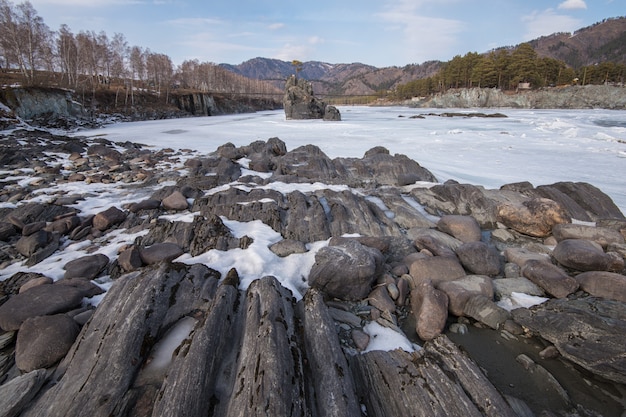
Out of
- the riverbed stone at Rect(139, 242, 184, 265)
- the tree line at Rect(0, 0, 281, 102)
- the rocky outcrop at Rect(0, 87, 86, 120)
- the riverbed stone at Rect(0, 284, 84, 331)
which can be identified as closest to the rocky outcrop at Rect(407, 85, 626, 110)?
the tree line at Rect(0, 0, 281, 102)

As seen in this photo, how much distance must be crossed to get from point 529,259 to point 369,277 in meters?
3.49

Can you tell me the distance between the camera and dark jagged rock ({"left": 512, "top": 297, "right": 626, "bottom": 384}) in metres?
3.41

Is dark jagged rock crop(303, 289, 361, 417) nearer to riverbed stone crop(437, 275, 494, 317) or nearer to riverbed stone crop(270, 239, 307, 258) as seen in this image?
riverbed stone crop(270, 239, 307, 258)

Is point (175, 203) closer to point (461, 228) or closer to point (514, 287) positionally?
point (461, 228)

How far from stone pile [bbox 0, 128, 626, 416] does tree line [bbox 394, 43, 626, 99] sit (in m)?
96.3

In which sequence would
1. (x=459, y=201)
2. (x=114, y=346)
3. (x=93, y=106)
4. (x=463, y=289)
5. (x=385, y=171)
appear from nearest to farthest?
(x=114, y=346) → (x=463, y=289) → (x=459, y=201) → (x=385, y=171) → (x=93, y=106)

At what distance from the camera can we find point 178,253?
221 inches

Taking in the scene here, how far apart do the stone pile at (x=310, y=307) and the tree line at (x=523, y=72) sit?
9629 centimetres

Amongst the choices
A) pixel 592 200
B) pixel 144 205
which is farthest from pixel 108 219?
pixel 592 200

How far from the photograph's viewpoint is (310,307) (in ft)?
12.8

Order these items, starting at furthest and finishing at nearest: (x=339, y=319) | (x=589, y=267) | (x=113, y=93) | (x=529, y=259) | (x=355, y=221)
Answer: (x=113, y=93) < (x=355, y=221) < (x=529, y=259) < (x=589, y=267) < (x=339, y=319)

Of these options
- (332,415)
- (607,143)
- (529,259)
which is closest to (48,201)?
(332,415)

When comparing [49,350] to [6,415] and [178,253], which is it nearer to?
[6,415]

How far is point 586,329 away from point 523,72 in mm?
102657
